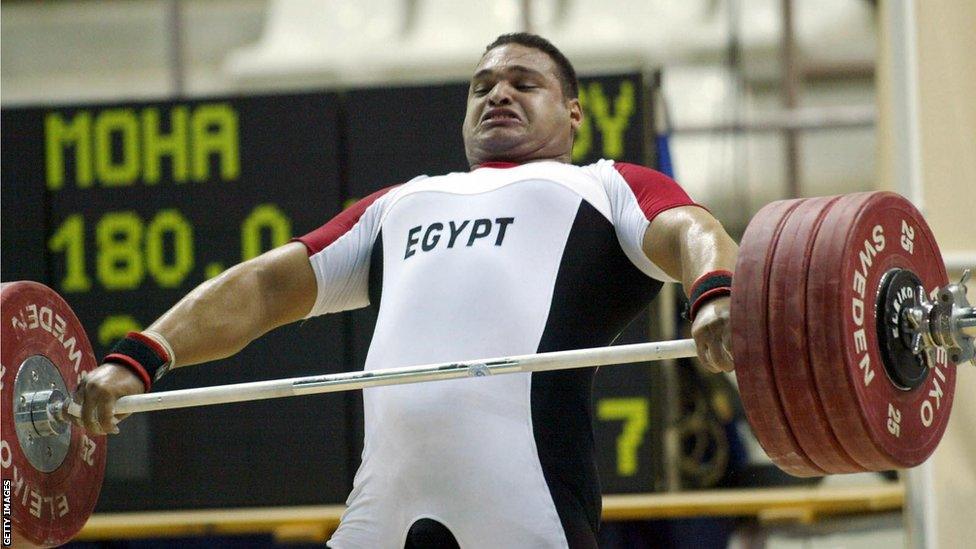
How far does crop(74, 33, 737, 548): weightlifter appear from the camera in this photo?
2.62m

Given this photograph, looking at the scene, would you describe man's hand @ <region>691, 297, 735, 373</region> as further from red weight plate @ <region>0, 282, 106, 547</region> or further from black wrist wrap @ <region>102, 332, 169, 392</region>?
red weight plate @ <region>0, 282, 106, 547</region>

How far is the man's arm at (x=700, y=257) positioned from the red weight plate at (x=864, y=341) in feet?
0.48

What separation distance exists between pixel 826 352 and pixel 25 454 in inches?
57.6

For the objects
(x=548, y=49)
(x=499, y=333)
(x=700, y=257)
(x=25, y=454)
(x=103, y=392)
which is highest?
(x=548, y=49)

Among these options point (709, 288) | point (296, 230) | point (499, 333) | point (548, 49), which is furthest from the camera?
point (296, 230)

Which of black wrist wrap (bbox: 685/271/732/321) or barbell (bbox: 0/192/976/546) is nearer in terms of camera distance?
barbell (bbox: 0/192/976/546)

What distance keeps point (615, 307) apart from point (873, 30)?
19.9 feet

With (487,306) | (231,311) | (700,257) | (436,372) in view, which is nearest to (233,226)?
(231,311)

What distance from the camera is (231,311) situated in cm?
297

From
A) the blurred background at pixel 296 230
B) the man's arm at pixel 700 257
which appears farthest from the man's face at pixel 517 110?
the blurred background at pixel 296 230

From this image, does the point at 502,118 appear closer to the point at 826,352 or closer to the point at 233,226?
the point at 826,352

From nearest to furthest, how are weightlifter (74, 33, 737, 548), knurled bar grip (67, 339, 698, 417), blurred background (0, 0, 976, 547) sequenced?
knurled bar grip (67, 339, 698, 417), weightlifter (74, 33, 737, 548), blurred background (0, 0, 976, 547)

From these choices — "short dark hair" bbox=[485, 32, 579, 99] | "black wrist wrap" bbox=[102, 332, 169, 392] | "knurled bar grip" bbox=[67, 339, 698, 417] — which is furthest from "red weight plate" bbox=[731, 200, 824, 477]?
"black wrist wrap" bbox=[102, 332, 169, 392]

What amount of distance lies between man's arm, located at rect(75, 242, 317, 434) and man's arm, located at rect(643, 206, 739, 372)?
2.36ft
